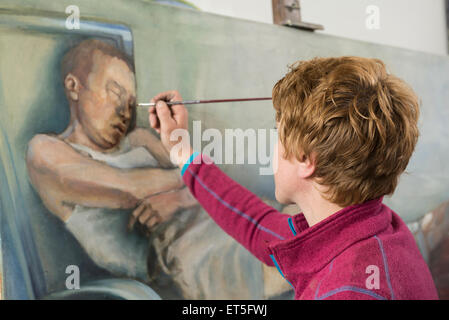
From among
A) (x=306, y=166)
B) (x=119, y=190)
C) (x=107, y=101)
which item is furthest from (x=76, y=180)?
(x=306, y=166)

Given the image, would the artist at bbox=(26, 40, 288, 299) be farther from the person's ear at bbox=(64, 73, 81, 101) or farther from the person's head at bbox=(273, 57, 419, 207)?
the person's head at bbox=(273, 57, 419, 207)

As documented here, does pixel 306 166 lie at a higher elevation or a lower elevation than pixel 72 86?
lower

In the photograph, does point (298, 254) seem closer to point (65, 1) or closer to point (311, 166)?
point (311, 166)

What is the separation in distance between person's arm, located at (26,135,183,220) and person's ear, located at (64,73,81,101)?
0.12 m

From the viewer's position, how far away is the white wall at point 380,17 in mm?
1456

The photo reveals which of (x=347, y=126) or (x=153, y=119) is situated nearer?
(x=347, y=126)

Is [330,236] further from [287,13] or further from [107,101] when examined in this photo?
[287,13]

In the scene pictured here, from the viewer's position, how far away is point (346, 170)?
2.69ft

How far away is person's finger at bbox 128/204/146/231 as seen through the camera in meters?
1.12

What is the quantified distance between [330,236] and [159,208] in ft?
1.74

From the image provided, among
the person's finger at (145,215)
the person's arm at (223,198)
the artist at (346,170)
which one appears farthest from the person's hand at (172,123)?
the artist at (346,170)

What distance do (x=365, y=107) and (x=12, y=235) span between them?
0.80 metres
